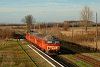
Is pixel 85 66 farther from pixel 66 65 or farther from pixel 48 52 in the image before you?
pixel 48 52

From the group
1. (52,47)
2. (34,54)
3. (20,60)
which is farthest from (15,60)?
(34,54)

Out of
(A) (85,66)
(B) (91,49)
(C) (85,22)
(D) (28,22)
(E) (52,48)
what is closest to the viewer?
(A) (85,66)

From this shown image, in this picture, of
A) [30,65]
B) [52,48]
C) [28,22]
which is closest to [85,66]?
[30,65]

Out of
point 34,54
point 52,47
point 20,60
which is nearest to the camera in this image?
point 20,60

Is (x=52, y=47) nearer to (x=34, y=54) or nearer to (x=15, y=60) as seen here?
(x=34, y=54)

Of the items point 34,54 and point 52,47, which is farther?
point 34,54

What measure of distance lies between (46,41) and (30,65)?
8064mm

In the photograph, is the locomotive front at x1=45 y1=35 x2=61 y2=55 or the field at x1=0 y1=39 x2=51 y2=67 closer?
the field at x1=0 y1=39 x2=51 y2=67

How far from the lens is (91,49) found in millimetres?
37469

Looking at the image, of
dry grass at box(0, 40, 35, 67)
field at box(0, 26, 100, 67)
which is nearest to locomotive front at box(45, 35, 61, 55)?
field at box(0, 26, 100, 67)

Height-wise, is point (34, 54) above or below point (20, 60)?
below

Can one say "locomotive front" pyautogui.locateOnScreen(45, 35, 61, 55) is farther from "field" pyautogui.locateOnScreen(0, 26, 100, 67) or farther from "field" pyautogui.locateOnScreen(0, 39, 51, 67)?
"field" pyautogui.locateOnScreen(0, 39, 51, 67)

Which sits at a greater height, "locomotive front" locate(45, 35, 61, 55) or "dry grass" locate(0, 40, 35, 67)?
"locomotive front" locate(45, 35, 61, 55)

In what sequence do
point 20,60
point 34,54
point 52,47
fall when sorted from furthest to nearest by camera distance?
point 34,54, point 52,47, point 20,60
